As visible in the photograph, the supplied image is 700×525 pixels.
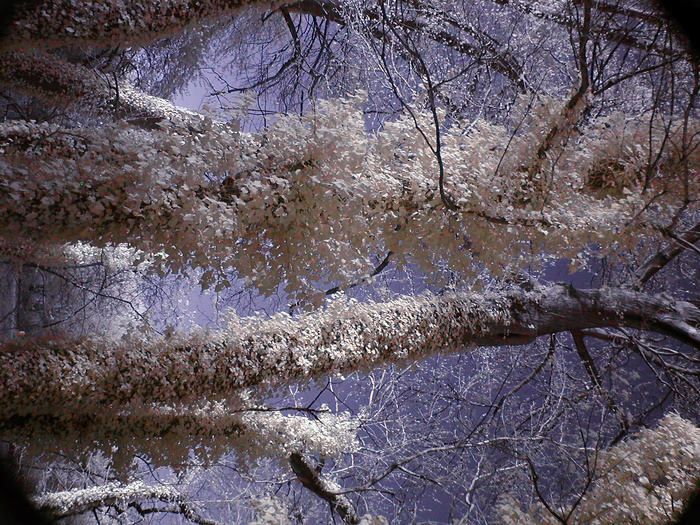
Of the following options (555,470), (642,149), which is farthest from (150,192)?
(555,470)

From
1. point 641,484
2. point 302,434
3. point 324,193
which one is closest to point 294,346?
point 302,434

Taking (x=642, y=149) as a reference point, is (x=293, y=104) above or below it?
above

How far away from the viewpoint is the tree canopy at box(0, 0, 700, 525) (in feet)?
3.82

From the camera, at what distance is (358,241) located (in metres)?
1.43

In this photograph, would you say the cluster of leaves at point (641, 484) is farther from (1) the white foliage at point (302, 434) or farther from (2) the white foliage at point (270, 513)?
(1) the white foliage at point (302, 434)

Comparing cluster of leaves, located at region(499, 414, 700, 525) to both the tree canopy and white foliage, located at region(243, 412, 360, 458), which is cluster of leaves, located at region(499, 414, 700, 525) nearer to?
the tree canopy

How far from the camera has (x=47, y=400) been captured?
152 cm

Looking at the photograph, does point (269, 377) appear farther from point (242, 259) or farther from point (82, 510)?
point (82, 510)

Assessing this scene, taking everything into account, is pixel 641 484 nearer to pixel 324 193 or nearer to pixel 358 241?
pixel 358 241

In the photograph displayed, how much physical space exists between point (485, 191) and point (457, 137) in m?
0.31

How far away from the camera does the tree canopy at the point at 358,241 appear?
117cm

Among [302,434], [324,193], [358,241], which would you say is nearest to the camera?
[324,193]

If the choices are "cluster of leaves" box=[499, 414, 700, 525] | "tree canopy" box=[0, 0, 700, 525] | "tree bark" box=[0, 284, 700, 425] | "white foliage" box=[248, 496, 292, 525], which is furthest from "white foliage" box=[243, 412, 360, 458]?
"cluster of leaves" box=[499, 414, 700, 525]

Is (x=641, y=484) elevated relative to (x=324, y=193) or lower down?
lower down
